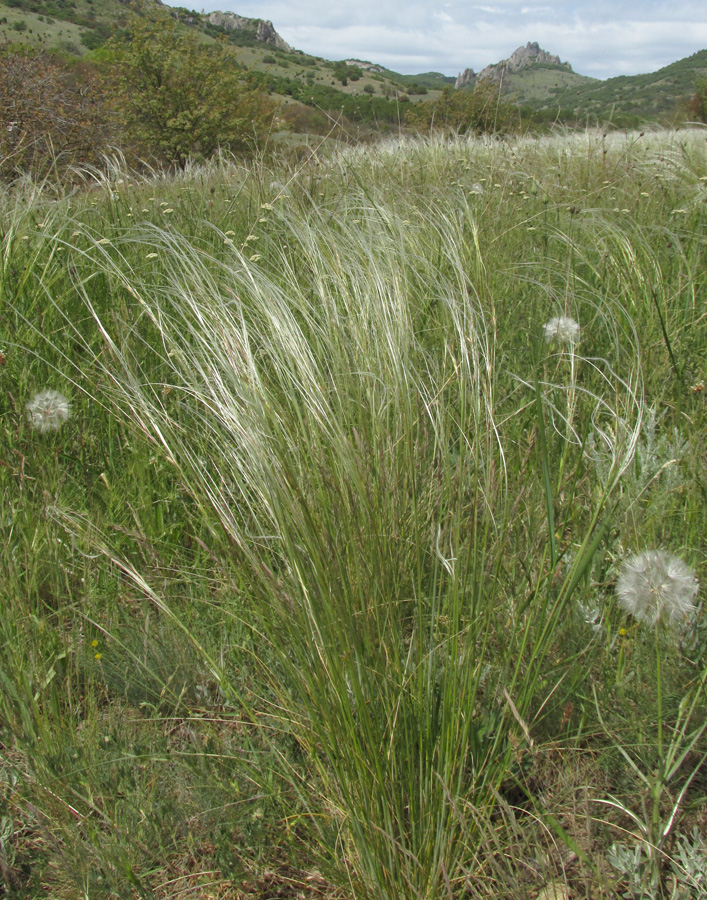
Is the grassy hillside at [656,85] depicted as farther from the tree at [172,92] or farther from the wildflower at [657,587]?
the wildflower at [657,587]

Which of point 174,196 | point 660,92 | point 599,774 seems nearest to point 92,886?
point 599,774

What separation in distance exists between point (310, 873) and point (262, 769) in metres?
0.18

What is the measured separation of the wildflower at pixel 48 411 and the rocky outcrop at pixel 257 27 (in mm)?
105111

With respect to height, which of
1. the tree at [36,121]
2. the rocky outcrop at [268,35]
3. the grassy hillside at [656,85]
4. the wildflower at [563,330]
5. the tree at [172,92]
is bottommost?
the wildflower at [563,330]

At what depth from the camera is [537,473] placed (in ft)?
4.89

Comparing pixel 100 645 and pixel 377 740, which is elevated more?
pixel 377 740

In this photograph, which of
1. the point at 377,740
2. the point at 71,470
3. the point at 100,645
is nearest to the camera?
the point at 377,740

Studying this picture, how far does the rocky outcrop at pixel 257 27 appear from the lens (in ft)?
312

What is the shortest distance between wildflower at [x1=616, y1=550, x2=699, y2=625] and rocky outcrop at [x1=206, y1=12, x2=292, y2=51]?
106066 mm

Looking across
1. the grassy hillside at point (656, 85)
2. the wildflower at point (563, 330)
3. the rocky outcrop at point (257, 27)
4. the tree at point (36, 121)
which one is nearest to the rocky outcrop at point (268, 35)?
the rocky outcrop at point (257, 27)

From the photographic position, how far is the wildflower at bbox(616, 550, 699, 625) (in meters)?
1.03

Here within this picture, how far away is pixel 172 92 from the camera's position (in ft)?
41.0

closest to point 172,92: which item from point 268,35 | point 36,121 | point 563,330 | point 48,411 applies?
point 36,121

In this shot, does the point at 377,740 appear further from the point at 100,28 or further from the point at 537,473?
the point at 100,28
